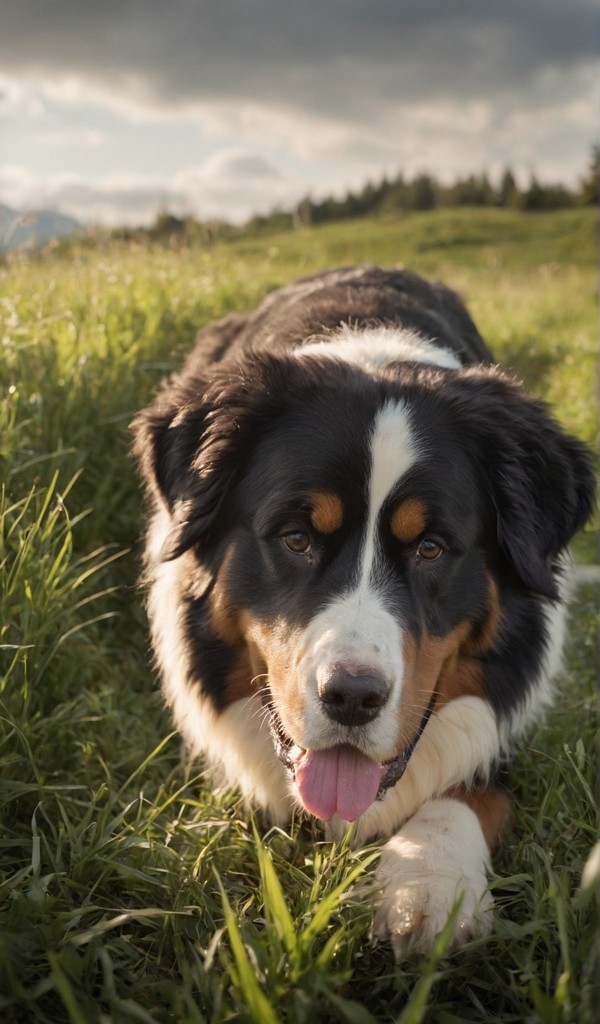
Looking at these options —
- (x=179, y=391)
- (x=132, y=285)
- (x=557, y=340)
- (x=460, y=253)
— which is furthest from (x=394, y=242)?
(x=179, y=391)

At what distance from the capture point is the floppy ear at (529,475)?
3062mm

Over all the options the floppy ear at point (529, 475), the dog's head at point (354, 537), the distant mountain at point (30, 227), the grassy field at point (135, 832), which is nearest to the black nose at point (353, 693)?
the dog's head at point (354, 537)

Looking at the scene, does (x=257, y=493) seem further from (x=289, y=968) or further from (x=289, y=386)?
(x=289, y=968)

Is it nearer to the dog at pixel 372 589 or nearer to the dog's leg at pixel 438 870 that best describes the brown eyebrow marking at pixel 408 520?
the dog at pixel 372 589

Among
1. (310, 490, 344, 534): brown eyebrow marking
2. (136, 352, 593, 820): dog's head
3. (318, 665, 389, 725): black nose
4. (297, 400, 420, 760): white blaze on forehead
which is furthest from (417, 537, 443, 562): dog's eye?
(318, 665, 389, 725): black nose

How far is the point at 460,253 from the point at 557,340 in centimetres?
2371

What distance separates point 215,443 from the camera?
3.14 meters

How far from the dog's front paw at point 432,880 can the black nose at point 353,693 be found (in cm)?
48

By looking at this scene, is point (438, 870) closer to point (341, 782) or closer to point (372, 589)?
point (341, 782)

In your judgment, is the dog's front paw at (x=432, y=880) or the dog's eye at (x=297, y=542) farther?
the dog's eye at (x=297, y=542)

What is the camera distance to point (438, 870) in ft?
8.39

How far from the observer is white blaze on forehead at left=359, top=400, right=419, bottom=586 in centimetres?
279

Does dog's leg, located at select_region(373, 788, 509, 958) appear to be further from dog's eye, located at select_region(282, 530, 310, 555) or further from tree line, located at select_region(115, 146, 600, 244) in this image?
tree line, located at select_region(115, 146, 600, 244)

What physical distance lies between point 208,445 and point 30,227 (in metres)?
3.39
